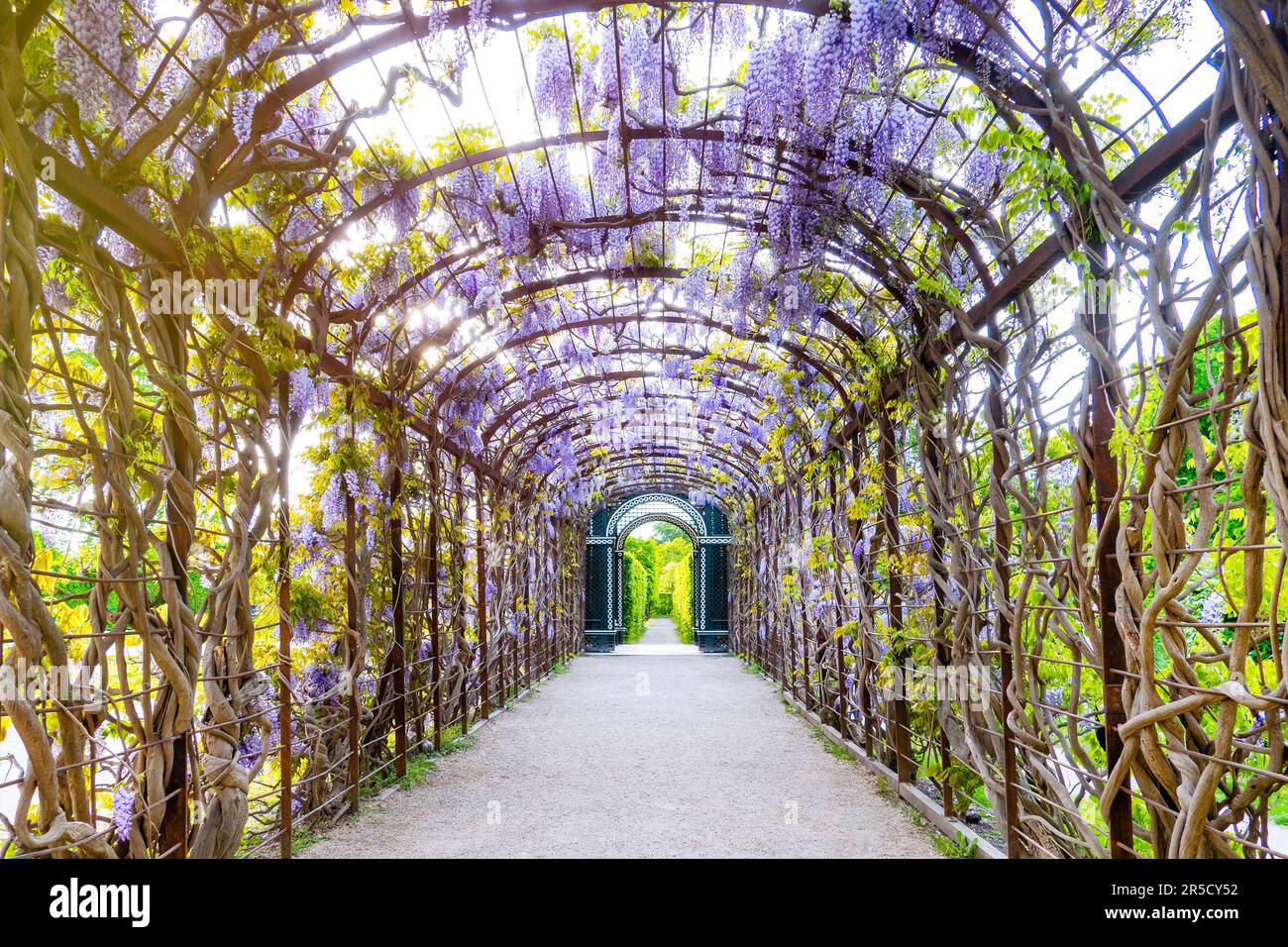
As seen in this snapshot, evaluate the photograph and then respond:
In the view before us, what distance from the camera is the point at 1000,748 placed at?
3.27m

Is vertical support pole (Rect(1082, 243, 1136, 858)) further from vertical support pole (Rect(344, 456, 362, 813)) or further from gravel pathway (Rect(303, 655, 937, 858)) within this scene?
vertical support pole (Rect(344, 456, 362, 813))

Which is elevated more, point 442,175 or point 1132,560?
point 442,175

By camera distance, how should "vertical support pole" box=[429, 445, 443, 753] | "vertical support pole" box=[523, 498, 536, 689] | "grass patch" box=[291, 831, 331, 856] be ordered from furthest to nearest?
"vertical support pole" box=[523, 498, 536, 689] → "vertical support pole" box=[429, 445, 443, 753] → "grass patch" box=[291, 831, 331, 856]

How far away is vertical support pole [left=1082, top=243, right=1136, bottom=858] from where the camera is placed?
7.28 feet

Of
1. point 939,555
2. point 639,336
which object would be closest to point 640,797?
point 939,555

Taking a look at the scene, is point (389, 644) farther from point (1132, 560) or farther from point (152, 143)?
point (1132, 560)

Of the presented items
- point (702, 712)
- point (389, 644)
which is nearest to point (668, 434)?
point (702, 712)

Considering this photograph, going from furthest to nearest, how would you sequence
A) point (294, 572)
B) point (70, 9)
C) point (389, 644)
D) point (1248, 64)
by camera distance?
1. point (389, 644)
2. point (294, 572)
3. point (70, 9)
4. point (1248, 64)

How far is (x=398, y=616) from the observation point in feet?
16.6

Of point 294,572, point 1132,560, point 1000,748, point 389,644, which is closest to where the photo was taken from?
point 1132,560

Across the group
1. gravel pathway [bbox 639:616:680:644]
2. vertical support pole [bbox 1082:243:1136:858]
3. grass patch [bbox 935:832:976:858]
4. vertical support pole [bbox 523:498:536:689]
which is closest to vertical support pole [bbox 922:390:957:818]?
grass patch [bbox 935:832:976:858]

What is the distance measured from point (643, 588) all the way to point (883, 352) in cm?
2008

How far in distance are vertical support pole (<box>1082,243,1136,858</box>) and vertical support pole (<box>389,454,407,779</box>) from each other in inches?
150

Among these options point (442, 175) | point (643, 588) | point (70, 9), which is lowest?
point (643, 588)
